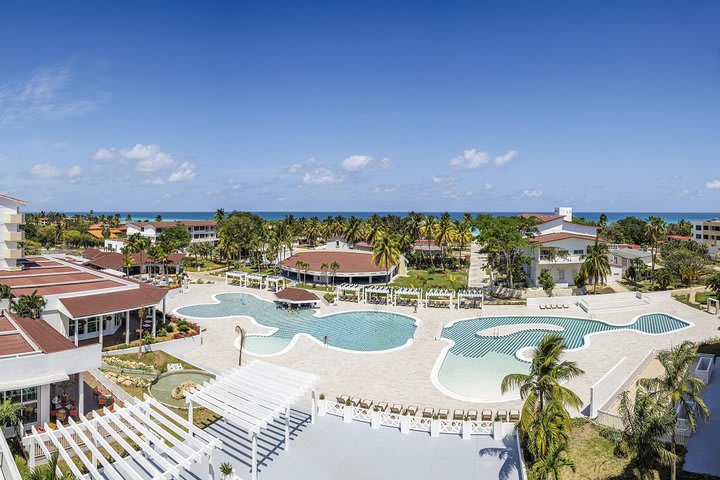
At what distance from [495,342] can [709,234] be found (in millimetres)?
73399

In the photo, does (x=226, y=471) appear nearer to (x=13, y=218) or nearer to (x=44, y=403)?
(x=44, y=403)

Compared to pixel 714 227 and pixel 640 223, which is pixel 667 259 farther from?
pixel 640 223

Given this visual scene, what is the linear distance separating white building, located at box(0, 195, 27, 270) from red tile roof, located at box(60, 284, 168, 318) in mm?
11957

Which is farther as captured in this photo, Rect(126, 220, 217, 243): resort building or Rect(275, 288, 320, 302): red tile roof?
Rect(126, 220, 217, 243): resort building

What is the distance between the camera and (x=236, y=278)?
61812 millimetres

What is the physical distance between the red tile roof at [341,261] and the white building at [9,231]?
3032 centimetres

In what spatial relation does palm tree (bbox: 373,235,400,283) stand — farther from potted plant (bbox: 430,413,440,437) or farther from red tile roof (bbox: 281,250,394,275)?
potted plant (bbox: 430,413,440,437)

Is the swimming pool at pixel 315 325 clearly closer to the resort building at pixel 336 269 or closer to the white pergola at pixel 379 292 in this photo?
the white pergola at pixel 379 292

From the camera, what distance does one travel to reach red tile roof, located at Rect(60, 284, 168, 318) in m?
28.9

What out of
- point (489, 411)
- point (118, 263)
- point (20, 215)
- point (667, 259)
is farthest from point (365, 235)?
point (489, 411)

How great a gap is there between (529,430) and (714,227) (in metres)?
89.7

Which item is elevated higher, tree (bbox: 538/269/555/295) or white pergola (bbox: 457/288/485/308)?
tree (bbox: 538/269/555/295)

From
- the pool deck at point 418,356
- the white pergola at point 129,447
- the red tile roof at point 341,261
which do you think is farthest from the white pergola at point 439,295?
the white pergola at point 129,447

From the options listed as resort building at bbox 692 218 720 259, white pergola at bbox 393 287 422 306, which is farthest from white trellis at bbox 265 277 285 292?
resort building at bbox 692 218 720 259
